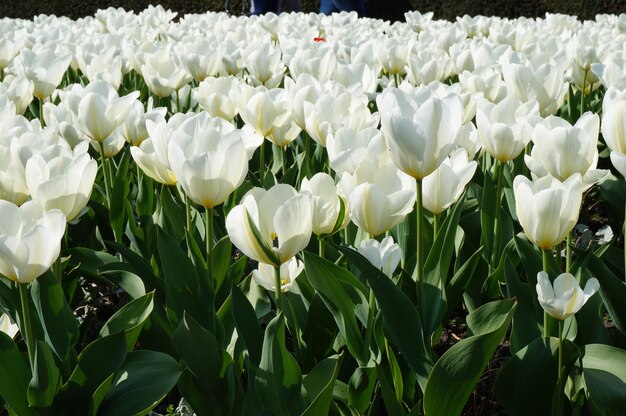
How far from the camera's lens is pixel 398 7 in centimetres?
1330

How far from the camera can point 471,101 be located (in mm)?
2197

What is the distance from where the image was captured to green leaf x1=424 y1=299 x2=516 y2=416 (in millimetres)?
1288

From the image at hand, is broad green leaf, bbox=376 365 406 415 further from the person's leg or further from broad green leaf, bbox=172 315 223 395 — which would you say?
the person's leg

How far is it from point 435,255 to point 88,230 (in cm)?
110

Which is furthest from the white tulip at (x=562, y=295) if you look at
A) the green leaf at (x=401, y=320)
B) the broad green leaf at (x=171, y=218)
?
the broad green leaf at (x=171, y=218)

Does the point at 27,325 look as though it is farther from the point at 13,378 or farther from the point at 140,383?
the point at 140,383

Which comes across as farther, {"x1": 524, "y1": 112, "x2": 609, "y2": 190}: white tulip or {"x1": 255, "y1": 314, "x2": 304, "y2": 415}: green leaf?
{"x1": 524, "y1": 112, "x2": 609, "y2": 190}: white tulip

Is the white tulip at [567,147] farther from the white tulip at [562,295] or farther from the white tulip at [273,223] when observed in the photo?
the white tulip at [273,223]

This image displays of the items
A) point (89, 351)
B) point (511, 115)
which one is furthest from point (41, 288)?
point (511, 115)

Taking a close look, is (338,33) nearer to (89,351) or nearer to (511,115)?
(511,115)

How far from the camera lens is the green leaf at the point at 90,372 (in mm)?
1389

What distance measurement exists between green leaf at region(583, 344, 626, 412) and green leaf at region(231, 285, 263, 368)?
1.87 feet

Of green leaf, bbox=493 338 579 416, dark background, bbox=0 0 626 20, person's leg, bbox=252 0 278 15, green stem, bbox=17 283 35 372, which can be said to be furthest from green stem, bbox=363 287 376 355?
dark background, bbox=0 0 626 20

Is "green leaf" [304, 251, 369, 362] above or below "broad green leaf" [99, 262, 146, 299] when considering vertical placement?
above
